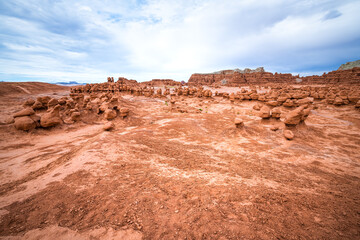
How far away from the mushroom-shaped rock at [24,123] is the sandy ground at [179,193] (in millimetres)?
1387

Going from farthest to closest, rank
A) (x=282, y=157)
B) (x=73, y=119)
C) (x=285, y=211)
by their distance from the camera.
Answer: (x=73, y=119) < (x=282, y=157) < (x=285, y=211)

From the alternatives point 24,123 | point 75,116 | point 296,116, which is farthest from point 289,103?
point 24,123

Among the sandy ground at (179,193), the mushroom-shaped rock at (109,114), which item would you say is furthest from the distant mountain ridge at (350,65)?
the mushroom-shaped rock at (109,114)

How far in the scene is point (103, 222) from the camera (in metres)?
1.82

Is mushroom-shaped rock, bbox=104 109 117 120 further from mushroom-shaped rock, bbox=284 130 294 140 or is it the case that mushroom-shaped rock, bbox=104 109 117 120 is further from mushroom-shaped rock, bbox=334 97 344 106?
mushroom-shaped rock, bbox=334 97 344 106

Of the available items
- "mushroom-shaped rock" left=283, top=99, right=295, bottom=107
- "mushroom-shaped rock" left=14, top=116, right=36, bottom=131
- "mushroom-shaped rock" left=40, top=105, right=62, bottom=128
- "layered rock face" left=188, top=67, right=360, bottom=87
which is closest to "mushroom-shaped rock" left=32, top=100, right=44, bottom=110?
"mushroom-shaped rock" left=40, top=105, right=62, bottom=128

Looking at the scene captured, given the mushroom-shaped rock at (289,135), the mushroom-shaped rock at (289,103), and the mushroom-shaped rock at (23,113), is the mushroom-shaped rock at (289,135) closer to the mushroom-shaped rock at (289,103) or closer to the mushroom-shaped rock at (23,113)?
the mushroom-shaped rock at (289,103)

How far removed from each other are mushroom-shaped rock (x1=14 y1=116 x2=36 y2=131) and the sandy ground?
4.55 feet

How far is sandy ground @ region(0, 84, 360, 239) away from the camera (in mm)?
1715

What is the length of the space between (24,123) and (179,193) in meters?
8.36

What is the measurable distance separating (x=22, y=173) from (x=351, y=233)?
6.27 metres

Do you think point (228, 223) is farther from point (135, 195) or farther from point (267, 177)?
point (267, 177)

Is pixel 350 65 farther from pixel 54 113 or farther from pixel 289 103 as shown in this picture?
pixel 54 113

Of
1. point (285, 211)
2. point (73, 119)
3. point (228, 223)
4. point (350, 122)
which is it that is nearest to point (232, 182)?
point (285, 211)
